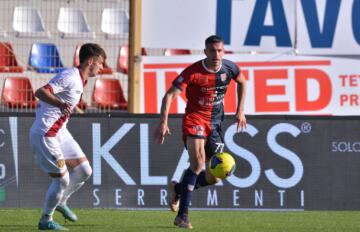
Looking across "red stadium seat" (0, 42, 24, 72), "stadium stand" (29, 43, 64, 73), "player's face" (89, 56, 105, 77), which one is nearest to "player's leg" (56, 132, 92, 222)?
"player's face" (89, 56, 105, 77)

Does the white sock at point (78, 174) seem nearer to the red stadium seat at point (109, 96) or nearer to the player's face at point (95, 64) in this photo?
the player's face at point (95, 64)

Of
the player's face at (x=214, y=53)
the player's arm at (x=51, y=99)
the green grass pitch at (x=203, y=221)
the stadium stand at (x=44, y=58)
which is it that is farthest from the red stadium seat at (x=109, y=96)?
the player's arm at (x=51, y=99)

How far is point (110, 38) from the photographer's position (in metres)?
18.0

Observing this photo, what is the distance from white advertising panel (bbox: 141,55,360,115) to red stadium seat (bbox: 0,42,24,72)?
311cm

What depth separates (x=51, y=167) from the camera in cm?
1015

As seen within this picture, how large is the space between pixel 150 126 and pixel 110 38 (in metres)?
4.73

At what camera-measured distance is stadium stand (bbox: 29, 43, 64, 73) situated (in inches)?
663

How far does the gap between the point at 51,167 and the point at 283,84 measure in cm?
586

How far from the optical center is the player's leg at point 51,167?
32.9ft

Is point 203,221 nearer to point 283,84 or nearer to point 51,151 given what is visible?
point 51,151

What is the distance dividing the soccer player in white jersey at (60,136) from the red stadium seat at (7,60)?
6.72 metres

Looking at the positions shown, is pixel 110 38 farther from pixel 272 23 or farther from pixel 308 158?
pixel 308 158

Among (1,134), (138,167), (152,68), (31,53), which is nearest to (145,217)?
(138,167)

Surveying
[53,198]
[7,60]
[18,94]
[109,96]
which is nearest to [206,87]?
[53,198]
